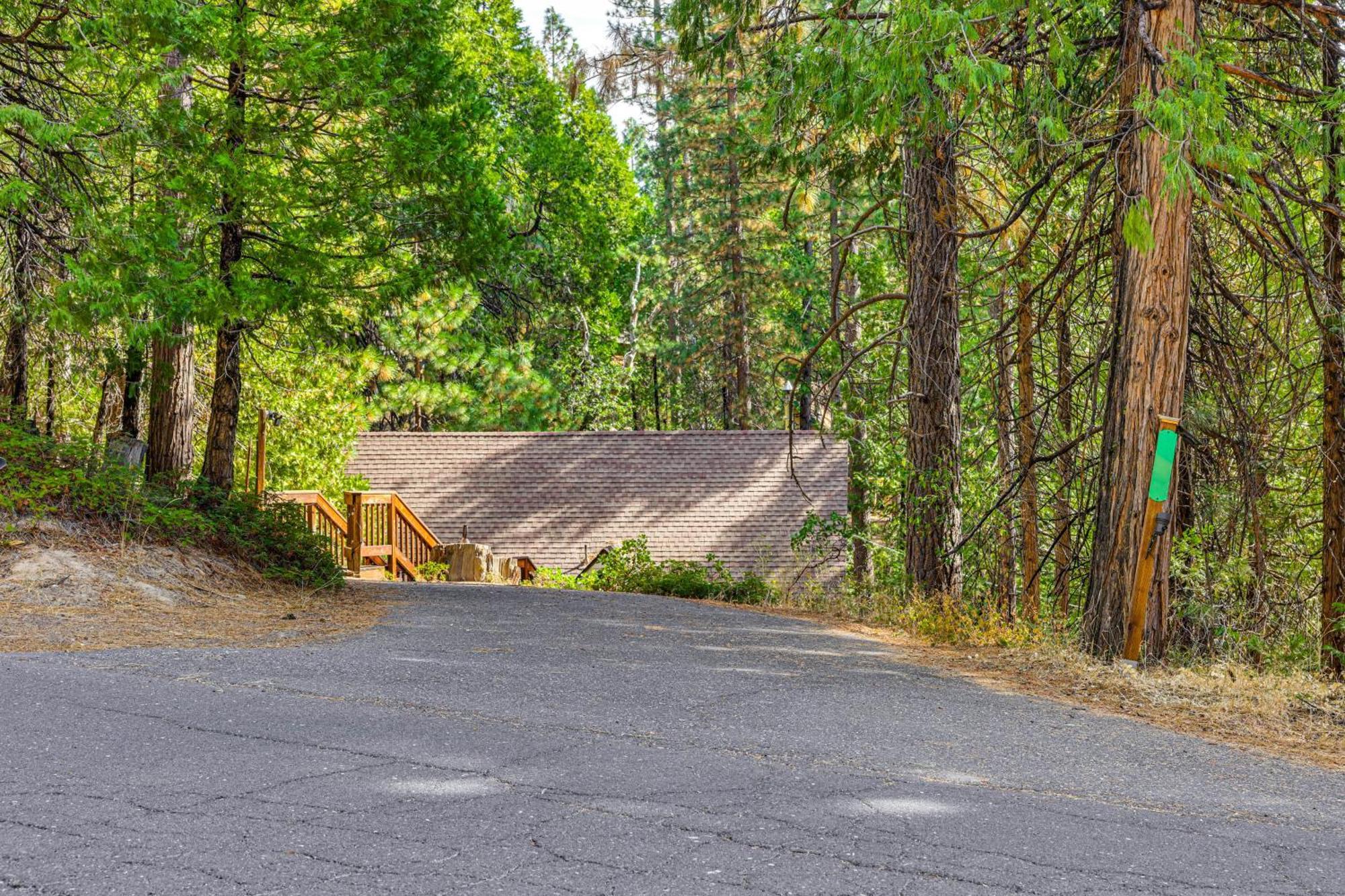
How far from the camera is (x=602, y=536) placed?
24.5 meters

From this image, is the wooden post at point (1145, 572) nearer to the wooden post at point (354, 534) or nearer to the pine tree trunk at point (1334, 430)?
the pine tree trunk at point (1334, 430)

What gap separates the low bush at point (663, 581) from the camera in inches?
659

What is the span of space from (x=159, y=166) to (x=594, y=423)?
→ 2116cm

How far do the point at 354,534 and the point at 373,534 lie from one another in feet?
2.94

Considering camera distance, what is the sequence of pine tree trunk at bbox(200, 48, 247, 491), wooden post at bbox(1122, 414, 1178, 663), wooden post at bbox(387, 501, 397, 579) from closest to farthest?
1. wooden post at bbox(1122, 414, 1178, 663)
2. pine tree trunk at bbox(200, 48, 247, 491)
3. wooden post at bbox(387, 501, 397, 579)

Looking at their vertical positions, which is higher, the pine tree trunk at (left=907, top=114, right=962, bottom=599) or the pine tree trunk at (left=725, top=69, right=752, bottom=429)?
the pine tree trunk at (left=725, top=69, right=752, bottom=429)

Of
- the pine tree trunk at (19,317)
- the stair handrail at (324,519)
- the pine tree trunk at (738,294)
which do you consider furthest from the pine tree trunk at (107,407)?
the pine tree trunk at (738,294)

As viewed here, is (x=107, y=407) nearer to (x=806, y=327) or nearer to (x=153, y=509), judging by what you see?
(x=153, y=509)

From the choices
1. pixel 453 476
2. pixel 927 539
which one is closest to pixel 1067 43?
pixel 927 539

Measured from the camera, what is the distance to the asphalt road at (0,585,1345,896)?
3.82 metres

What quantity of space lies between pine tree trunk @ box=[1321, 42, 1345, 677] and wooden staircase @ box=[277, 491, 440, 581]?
12.1m

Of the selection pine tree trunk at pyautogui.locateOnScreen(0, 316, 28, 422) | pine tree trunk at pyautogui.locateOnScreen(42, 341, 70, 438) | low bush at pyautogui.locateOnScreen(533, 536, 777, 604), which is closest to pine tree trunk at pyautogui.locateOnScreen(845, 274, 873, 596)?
low bush at pyautogui.locateOnScreen(533, 536, 777, 604)

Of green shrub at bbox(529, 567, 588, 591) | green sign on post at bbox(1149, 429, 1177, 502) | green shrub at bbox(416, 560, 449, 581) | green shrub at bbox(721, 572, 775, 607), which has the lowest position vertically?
green shrub at bbox(529, 567, 588, 591)

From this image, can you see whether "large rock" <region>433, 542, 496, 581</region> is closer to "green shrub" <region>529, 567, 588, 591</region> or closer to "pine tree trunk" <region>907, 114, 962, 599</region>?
"green shrub" <region>529, 567, 588, 591</region>
